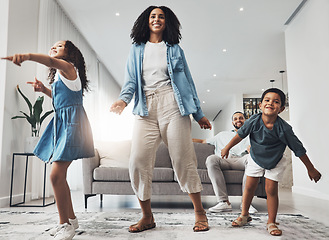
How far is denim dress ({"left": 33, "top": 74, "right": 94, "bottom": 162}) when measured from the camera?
5.02ft

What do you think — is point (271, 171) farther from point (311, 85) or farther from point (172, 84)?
point (311, 85)

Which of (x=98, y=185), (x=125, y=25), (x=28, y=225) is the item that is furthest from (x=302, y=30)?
(x=28, y=225)

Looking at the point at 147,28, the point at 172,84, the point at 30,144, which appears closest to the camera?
the point at 172,84

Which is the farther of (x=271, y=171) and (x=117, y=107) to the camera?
(x=271, y=171)

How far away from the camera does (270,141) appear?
177 centimetres

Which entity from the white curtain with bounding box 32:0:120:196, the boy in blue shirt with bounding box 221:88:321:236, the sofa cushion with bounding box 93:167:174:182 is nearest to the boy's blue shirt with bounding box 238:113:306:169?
the boy in blue shirt with bounding box 221:88:321:236

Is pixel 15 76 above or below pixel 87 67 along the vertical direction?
below

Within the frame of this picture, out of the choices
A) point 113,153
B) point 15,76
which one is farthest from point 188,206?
point 15,76

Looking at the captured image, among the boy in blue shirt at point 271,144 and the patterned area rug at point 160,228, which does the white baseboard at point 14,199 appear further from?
the boy in blue shirt at point 271,144

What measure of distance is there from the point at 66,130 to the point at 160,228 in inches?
30.9

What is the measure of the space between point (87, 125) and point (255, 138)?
0.99 m

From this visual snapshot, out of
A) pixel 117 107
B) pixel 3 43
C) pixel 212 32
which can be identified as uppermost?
pixel 212 32

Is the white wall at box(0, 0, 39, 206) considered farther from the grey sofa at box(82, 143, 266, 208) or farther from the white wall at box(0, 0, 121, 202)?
the grey sofa at box(82, 143, 266, 208)

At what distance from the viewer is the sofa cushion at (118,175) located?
2.98 metres
